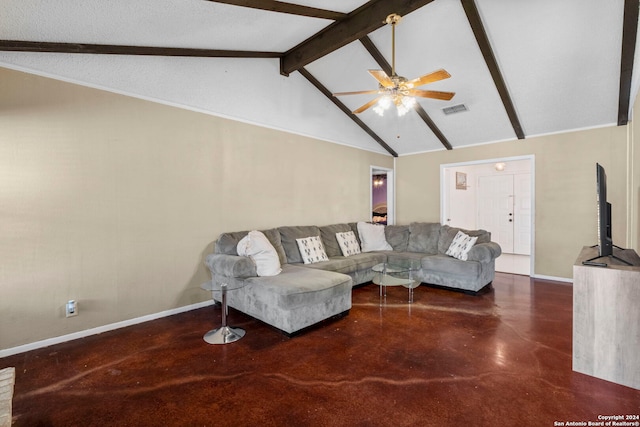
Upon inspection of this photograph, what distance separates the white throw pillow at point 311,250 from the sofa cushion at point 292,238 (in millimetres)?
68

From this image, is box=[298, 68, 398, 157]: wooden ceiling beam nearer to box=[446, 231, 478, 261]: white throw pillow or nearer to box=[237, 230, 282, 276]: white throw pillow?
box=[446, 231, 478, 261]: white throw pillow

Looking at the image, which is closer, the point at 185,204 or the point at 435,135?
the point at 185,204

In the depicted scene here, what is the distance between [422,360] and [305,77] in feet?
14.0

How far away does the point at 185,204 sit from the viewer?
3.41 metres

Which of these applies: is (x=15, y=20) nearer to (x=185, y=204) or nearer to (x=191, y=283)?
(x=185, y=204)

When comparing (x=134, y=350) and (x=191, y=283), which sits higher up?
(x=191, y=283)

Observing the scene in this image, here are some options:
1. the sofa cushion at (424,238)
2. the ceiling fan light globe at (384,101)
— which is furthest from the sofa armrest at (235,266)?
the sofa cushion at (424,238)

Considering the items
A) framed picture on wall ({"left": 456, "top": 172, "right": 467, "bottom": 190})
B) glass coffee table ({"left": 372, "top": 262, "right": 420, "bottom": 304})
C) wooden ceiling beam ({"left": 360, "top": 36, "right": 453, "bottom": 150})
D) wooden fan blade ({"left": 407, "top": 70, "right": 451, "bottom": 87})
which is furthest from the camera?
framed picture on wall ({"left": 456, "top": 172, "right": 467, "bottom": 190})

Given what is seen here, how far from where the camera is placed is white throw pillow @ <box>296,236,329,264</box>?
4.00 m

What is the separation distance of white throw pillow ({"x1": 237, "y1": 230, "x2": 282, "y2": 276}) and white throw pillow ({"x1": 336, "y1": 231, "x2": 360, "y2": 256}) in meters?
1.61

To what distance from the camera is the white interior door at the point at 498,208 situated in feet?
22.5

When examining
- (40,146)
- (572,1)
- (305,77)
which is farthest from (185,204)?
(572,1)

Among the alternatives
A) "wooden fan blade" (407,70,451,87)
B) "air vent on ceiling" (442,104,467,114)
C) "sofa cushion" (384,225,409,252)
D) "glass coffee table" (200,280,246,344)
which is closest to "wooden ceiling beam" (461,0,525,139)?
"air vent on ceiling" (442,104,467,114)

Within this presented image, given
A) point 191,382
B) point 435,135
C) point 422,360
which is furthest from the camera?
point 435,135
